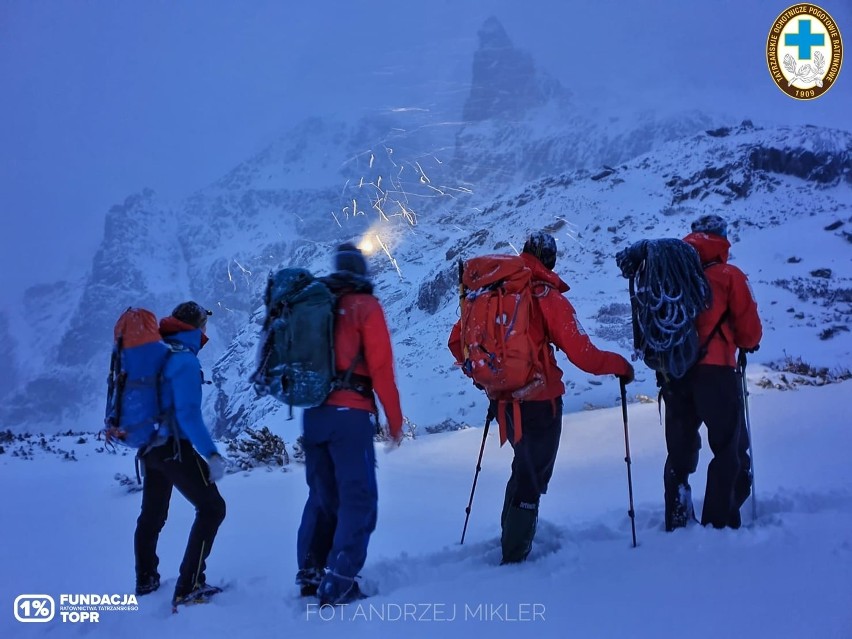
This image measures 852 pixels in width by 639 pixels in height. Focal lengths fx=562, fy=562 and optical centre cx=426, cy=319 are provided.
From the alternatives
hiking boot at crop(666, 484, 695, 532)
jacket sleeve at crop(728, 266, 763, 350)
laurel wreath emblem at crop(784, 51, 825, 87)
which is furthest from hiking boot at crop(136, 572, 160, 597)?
laurel wreath emblem at crop(784, 51, 825, 87)

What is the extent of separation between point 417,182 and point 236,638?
51365 millimetres

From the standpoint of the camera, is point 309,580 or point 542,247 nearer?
point 309,580

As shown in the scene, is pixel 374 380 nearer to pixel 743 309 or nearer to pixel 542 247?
pixel 542 247

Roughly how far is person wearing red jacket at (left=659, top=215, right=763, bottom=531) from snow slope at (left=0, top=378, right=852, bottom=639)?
0.23m

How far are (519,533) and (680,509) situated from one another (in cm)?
105

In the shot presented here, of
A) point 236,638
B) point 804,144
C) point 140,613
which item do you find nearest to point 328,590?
point 236,638

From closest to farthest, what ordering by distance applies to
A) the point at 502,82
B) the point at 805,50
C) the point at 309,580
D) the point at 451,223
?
the point at 309,580, the point at 805,50, the point at 451,223, the point at 502,82

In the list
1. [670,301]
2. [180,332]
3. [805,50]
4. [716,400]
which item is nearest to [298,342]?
[180,332]

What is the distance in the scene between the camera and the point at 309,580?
300 cm

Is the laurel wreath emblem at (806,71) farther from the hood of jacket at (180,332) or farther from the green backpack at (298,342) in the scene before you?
the hood of jacket at (180,332)

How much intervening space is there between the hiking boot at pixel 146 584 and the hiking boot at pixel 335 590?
1.25m

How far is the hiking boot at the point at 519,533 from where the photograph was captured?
3086 mm

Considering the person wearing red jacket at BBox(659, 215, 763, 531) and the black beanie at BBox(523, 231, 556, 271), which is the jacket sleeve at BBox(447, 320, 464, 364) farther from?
the person wearing red jacket at BBox(659, 215, 763, 531)

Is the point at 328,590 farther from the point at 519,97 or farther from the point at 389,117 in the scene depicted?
the point at 389,117
